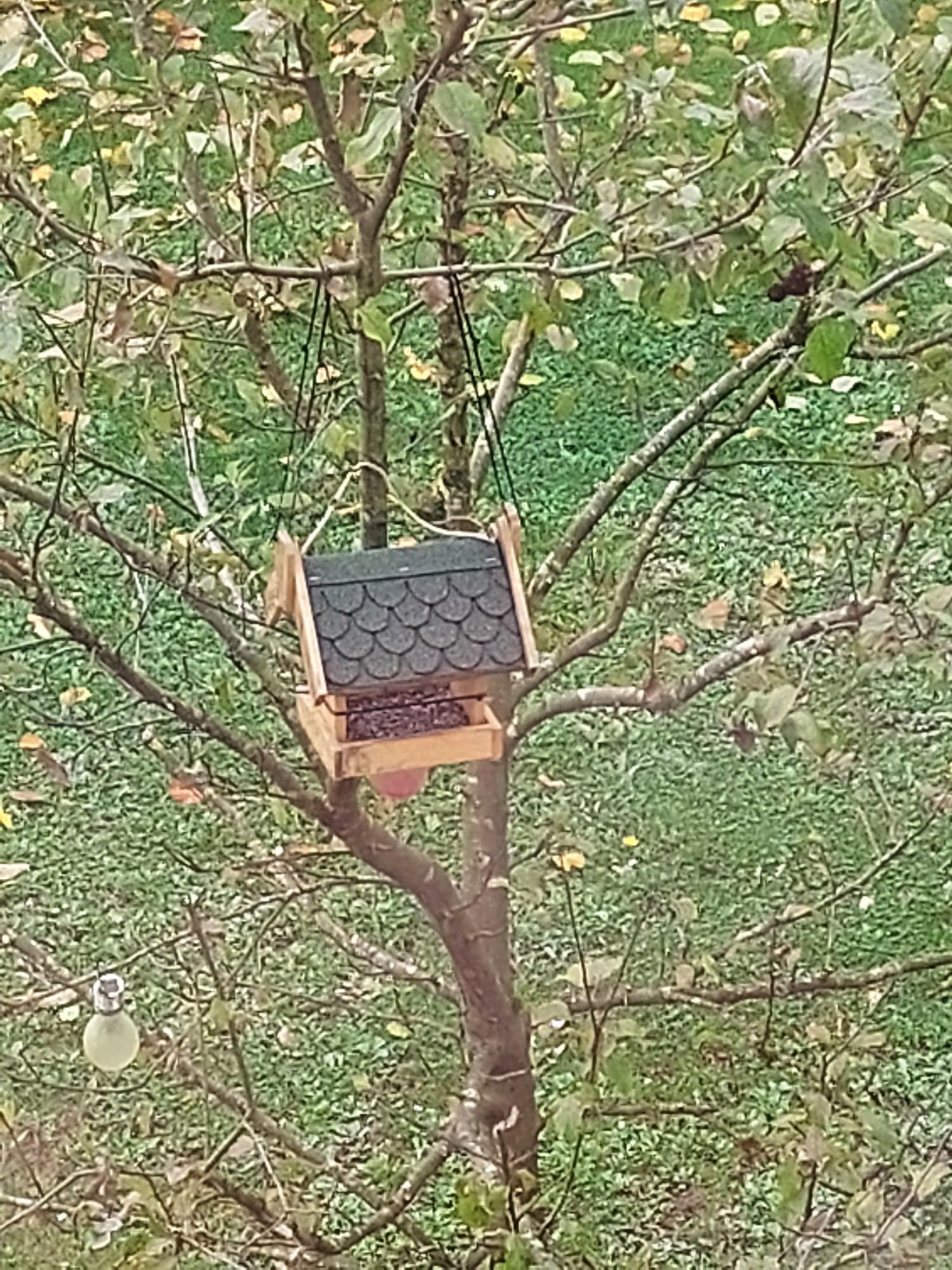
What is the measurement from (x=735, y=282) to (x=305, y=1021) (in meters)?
1.65

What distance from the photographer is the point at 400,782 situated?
5.46ft

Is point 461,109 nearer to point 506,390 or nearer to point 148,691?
point 148,691

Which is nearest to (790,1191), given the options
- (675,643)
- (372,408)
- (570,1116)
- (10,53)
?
(570,1116)

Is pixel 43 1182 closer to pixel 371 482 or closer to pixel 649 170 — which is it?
pixel 371 482

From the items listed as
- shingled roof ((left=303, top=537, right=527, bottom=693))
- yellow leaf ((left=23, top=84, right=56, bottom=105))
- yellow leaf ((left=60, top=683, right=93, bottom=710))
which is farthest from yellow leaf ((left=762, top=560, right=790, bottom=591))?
yellow leaf ((left=23, top=84, right=56, bottom=105))

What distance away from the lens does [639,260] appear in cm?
147

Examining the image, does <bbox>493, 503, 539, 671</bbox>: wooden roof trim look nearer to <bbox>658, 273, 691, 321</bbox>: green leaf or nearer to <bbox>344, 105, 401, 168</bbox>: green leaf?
<bbox>658, 273, 691, 321</bbox>: green leaf

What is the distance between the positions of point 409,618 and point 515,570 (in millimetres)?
98

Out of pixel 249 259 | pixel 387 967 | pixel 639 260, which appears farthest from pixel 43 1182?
pixel 639 260

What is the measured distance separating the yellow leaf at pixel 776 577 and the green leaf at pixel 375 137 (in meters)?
1.21

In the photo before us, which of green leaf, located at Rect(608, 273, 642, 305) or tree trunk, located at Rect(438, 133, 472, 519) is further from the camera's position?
tree trunk, located at Rect(438, 133, 472, 519)

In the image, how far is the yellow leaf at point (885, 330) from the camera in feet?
6.82

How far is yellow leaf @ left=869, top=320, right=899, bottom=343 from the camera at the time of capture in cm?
208

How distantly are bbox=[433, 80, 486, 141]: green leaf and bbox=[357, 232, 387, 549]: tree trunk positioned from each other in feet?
0.80
